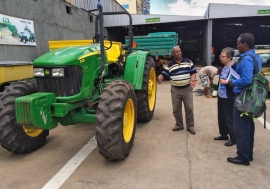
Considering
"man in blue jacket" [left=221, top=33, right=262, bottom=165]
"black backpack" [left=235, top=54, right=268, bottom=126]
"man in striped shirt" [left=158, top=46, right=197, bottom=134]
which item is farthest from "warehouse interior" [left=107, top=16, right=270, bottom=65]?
"black backpack" [left=235, top=54, right=268, bottom=126]

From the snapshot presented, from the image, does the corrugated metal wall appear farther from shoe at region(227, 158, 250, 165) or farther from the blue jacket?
shoe at region(227, 158, 250, 165)

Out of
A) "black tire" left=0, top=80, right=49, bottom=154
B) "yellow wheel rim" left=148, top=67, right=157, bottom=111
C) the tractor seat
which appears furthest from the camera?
"yellow wheel rim" left=148, top=67, right=157, bottom=111

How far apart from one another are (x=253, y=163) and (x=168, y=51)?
29.1 ft

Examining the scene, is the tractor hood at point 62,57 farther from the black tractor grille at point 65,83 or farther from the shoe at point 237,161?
the shoe at point 237,161

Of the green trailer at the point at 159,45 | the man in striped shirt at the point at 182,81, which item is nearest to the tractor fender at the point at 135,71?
the man in striped shirt at the point at 182,81

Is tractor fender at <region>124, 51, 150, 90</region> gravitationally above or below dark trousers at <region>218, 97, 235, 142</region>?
above

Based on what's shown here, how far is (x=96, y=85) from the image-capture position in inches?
150

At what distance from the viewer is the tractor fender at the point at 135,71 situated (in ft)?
14.2

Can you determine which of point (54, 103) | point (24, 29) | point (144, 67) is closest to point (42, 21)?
point (24, 29)

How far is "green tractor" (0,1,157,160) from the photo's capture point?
9.74 feet

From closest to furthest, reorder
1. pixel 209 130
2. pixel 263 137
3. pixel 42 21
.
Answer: pixel 263 137 → pixel 209 130 → pixel 42 21

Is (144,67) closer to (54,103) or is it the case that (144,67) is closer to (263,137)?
(54,103)

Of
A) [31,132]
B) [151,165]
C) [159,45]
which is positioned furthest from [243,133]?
[159,45]

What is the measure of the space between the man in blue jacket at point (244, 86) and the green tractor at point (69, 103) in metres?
1.45
